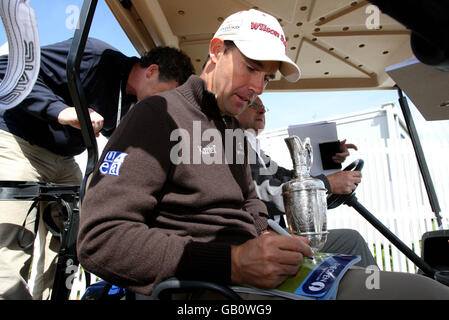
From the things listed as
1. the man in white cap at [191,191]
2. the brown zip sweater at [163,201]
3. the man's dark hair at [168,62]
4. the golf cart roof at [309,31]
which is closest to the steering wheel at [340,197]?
the golf cart roof at [309,31]

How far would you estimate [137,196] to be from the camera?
83cm

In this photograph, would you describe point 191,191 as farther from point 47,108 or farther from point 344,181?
point 344,181

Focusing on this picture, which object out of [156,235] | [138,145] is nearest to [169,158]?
[138,145]

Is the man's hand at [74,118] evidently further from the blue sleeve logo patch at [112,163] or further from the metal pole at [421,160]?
the metal pole at [421,160]

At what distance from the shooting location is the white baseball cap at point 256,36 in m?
1.24

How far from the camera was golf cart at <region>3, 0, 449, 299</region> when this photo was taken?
1.61 meters

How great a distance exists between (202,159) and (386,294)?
620 millimetres

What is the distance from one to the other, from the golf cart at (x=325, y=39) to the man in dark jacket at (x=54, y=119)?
7.0 inches

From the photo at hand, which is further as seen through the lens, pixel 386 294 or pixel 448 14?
pixel 386 294

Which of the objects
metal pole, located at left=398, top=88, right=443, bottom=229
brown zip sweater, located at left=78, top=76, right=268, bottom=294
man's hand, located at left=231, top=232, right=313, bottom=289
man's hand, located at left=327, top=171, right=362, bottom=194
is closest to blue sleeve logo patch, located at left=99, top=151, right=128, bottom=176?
brown zip sweater, located at left=78, top=76, right=268, bottom=294

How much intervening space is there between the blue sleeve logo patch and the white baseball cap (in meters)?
0.65

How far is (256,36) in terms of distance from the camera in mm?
1265

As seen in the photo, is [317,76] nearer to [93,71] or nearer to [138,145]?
[93,71]
